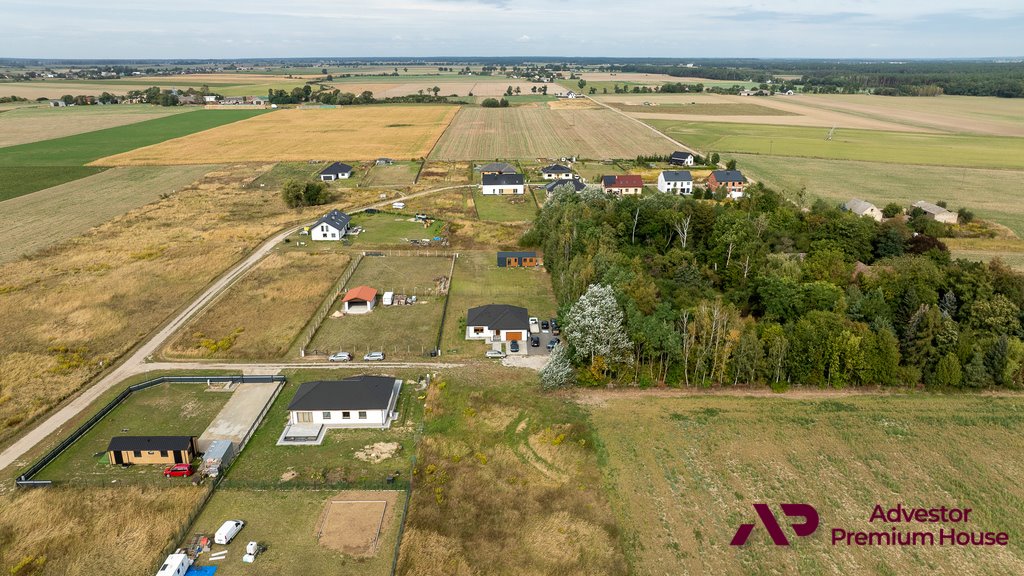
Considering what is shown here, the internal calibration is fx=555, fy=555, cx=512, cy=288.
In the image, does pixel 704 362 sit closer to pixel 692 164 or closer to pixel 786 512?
pixel 786 512

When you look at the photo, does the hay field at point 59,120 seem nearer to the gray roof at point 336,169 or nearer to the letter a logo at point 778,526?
the gray roof at point 336,169

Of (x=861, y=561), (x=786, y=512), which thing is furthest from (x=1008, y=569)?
→ (x=786, y=512)

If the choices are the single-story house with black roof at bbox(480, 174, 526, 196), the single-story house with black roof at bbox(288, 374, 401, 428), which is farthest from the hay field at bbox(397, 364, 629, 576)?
the single-story house with black roof at bbox(480, 174, 526, 196)

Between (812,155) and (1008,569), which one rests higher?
(812,155)

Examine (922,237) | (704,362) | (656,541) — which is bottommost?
(656,541)

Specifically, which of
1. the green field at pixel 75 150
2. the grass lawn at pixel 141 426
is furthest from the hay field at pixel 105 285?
the green field at pixel 75 150

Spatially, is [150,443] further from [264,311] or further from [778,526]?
[778,526]
